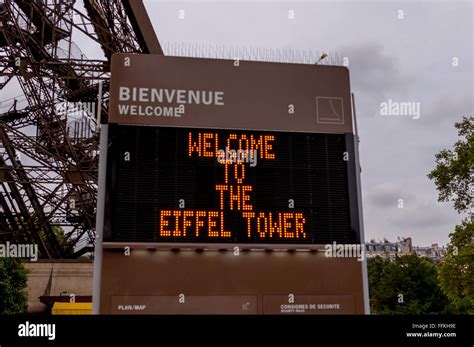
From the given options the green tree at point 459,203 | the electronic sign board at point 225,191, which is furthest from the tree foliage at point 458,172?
the electronic sign board at point 225,191

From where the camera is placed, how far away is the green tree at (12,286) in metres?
20.2

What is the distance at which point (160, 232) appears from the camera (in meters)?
Answer: 8.62

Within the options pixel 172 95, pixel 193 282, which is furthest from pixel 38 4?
pixel 193 282

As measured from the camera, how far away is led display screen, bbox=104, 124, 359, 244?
28.5ft

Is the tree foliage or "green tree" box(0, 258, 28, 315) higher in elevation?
the tree foliage

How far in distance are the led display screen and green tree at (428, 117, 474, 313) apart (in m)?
10.8

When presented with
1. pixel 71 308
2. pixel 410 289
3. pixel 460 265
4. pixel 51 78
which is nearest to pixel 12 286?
pixel 71 308

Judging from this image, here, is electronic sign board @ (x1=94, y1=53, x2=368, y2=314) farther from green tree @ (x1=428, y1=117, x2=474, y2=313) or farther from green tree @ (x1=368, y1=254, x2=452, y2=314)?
green tree @ (x1=368, y1=254, x2=452, y2=314)

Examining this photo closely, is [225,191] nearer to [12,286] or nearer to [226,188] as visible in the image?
[226,188]

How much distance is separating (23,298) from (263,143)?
52.9ft

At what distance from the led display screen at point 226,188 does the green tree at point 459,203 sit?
35.3 feet

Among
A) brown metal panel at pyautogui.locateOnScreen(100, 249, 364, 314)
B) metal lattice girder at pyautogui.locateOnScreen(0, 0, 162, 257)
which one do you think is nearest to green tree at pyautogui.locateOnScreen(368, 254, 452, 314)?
metal lattice girder at pyautogui.locateOnScreen(0, 0, 162, 257)

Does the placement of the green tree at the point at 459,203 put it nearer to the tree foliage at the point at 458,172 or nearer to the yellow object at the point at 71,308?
the tree foliage at the point at 458,172
